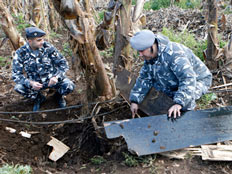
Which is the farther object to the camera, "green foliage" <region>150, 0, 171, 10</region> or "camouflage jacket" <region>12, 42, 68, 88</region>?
"green foliage" <region>150, 0, 171, 10</region>

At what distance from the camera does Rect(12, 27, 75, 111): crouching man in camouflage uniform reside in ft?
13.6

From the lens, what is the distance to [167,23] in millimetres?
7680

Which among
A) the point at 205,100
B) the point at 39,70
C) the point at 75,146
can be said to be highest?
the point at 39,70

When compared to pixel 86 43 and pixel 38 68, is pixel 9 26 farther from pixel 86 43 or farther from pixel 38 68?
pixel 86 43

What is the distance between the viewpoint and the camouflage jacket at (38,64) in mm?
4191

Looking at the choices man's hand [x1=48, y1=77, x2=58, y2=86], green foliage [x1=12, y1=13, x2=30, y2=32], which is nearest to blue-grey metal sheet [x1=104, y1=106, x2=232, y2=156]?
man's hand [x1=48, y1=77, x2=58, y2=86]

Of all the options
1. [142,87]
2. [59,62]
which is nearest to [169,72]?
[142,87]

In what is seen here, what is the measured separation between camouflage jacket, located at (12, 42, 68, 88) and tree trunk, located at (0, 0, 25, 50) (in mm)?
697

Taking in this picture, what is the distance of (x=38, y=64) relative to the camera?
4.29 meters

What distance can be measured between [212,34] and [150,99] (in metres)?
2.11

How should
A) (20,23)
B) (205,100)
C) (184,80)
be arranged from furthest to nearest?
1. (20,23)
2. (205,100)
3. (184,80)

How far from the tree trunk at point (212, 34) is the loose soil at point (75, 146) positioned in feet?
1.56

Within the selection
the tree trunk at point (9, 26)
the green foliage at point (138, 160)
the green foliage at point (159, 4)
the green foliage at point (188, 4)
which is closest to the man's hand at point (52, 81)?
the tree trunk at point (9, 26)

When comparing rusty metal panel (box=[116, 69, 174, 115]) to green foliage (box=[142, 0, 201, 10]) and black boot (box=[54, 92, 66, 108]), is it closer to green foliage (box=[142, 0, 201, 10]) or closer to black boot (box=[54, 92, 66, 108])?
black boot (box=[54, 92, 66, 108])
